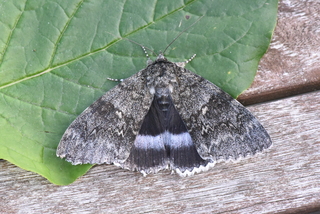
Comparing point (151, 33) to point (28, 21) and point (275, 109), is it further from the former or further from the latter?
point (275, 109)

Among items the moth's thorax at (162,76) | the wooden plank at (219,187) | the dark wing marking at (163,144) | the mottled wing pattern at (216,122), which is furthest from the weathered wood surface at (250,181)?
the moth's thorax at (162,76)

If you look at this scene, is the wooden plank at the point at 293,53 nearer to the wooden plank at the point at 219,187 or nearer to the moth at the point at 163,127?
the wooden plank at the point at 219,187

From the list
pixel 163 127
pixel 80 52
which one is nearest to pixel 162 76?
pixel 163 127

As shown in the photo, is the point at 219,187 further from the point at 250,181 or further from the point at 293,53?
Result: the point at 293,53

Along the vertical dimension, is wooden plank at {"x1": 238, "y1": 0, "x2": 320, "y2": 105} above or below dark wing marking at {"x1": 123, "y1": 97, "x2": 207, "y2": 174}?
above

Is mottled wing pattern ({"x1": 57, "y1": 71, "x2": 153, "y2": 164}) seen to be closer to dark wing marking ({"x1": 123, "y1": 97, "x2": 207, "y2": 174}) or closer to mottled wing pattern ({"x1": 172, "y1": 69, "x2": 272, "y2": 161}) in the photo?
dark wing marking ({"x1": 123, "y1": 97, "x2": 207, "y2": 174})

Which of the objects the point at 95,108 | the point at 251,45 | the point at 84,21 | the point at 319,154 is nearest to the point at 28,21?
the point at 84,21

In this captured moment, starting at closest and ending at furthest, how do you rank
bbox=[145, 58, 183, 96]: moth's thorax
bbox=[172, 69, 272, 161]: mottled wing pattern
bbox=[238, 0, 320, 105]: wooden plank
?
1. bbox=[172, 69, 272, 161]: mottled wing pattern
2. bbox=[145, 58, 183, 96]: moth's thorax
3. bbox=[238, 0, 320, 105]: wooden plank

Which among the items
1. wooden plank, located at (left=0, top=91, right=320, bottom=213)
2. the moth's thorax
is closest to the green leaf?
the moth's thorax
